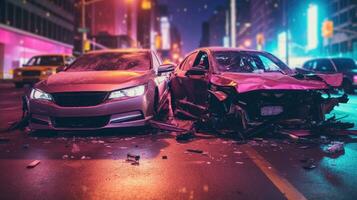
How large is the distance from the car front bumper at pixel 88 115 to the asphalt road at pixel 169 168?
25cm

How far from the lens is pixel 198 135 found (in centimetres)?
814

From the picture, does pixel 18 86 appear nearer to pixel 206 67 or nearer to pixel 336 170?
pixel 206 67

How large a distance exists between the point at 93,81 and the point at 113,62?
6.01 ft

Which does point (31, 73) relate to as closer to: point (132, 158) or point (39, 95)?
point (39, 95)

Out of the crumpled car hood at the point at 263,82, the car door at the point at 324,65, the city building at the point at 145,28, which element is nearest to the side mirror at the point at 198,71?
the crumpled car hood at the point at 263,82

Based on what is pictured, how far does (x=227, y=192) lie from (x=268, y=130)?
11.0 ft

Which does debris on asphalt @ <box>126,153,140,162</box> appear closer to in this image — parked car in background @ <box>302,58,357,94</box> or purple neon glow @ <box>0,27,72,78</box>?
parked car in background @ <box>302,58,357,94</box>

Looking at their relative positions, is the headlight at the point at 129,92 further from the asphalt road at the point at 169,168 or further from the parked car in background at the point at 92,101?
the asphalt road at the point at 169,168

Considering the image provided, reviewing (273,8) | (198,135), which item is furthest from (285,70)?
(273,8)

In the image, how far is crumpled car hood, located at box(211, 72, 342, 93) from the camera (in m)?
7.44

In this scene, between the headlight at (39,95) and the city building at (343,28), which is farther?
the city building at (343,28)

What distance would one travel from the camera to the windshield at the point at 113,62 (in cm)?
929

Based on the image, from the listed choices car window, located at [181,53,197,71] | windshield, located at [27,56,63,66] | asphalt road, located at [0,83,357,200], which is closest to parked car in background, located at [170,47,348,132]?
asphalt road, located at [0,83,357,200]

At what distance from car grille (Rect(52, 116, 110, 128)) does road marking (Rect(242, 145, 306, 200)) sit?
2382 millimetres
